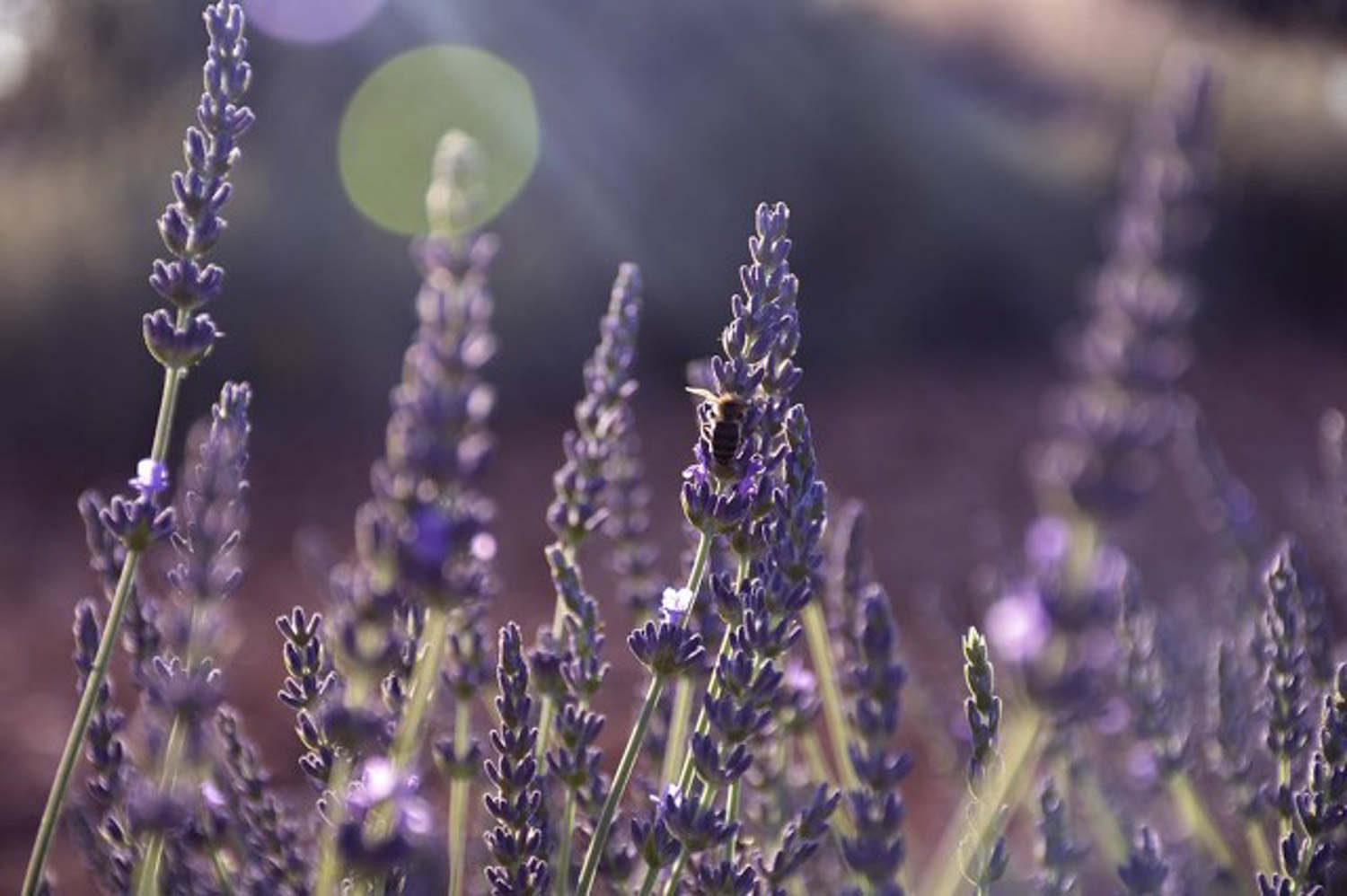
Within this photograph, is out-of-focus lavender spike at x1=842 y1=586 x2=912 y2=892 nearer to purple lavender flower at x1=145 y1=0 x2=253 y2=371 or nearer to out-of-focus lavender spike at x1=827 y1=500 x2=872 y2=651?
out-of-focus lavender spike at x1=827 y1=500 x2=872 y2=651

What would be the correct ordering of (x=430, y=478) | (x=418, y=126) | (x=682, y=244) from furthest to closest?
(x=682, y=244), (x=418, y=126), (x=430, y=478)

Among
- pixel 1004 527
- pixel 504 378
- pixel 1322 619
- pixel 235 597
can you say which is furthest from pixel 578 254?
pixel 1322 619

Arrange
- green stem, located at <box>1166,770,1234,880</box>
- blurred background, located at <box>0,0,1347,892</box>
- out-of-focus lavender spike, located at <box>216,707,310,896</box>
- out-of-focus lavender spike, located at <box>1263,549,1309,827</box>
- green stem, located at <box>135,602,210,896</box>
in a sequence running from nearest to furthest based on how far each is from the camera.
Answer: green stem, located at <box>135,602,210,896</box>, out-of-focus lavender spike, located at <box>1263,549,1309,827</box>, out-of-focus lavender spike, located at <box>216,707,310,896</box>, green stem, located at <box>1166,770,1234,880</box>, blurred background, located at <box>0,0,1347,892</box>

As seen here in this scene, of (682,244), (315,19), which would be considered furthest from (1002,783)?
(315,19)

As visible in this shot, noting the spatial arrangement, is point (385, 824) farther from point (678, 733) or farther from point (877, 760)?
point (678, 733)

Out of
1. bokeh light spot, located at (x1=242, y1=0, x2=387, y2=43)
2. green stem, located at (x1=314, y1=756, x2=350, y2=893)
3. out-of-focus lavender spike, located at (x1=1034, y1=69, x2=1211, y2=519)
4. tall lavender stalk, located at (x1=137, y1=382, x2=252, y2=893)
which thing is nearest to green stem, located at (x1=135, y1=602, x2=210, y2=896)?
tall lavender stalk, located at (x1=137, y1=382, x2=252, y2=893)

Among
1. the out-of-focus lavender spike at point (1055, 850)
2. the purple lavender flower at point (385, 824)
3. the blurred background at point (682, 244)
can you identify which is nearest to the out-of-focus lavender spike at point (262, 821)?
the purple lavender flower at point (385, 824)
